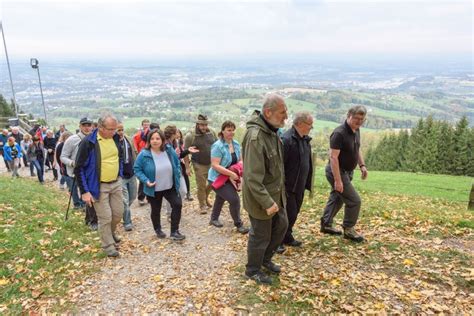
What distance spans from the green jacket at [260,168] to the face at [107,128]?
2.58 metres

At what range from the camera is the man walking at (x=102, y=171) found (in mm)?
5625

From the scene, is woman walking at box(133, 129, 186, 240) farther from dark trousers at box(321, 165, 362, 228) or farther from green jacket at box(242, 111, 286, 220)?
dark trousers at box(321, 165, 362, 228)

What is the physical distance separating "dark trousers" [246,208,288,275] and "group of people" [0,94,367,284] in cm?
1

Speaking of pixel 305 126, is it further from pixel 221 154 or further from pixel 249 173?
pixel 221 154

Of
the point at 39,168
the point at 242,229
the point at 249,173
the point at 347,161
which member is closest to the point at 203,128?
the point at 242,229

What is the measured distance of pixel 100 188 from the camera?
5.80 meters

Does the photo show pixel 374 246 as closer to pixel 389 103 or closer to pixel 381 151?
pixel 381 151

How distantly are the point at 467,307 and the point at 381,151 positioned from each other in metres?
52.9

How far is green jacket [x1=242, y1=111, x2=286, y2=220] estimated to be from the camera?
4.23m

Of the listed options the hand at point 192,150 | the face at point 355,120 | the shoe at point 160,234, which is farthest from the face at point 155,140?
the face at point 355,120

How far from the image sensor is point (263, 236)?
4.69 metres

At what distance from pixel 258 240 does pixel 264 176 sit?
972mm

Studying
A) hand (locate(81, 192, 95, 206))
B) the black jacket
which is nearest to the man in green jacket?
the black jacket

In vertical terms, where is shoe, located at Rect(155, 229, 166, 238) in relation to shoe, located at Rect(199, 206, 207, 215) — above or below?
above
